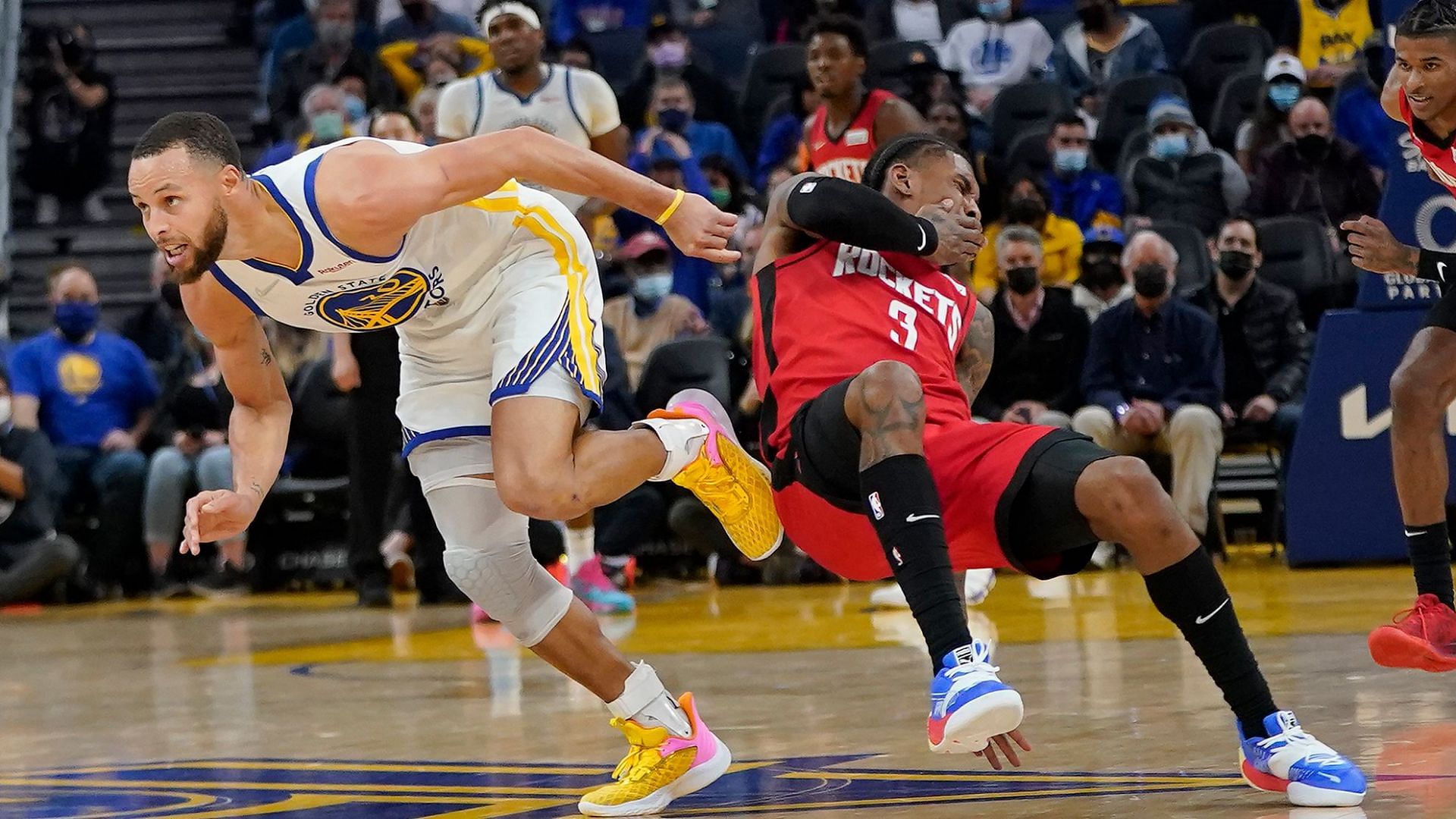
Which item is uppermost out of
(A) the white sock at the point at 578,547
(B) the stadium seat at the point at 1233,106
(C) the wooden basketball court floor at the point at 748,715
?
(B) the stadium seat at the point at 1233,106

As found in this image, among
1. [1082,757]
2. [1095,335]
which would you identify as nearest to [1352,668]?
[1082,757]

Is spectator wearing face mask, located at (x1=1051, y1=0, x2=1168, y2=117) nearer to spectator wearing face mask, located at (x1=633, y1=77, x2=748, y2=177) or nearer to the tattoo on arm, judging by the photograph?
spectator wearing face mask, located at (x1=633, y1=77, x2=748, y2=177)

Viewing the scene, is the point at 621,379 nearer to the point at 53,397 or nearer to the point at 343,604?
the point at 343,604

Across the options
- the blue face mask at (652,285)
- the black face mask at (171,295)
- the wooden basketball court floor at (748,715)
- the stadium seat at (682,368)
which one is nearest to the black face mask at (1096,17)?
the blue face mask at (652,285)

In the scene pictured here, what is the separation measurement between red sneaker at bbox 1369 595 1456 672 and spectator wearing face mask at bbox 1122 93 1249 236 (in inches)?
272

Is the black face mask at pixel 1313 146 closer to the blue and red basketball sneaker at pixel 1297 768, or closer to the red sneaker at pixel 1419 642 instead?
the red sneaker at pixel 1419 642

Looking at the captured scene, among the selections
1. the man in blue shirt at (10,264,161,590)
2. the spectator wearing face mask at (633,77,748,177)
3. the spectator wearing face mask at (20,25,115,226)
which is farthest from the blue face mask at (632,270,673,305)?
the spectator wearing face mask at (20,25,115,226)

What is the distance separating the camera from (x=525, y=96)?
31.0 feet

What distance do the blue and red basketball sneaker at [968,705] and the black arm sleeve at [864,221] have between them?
986 mm

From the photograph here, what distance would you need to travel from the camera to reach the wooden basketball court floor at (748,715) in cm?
412

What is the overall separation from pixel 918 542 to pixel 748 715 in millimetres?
1803

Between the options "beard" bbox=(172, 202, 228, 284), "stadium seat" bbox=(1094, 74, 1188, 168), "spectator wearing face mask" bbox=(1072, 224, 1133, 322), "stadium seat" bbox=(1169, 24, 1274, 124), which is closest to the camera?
"beard" bbox=(172, 202, 228, 284)

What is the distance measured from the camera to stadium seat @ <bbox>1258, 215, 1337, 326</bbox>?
11180 millimetres

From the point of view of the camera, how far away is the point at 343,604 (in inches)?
→ 425
